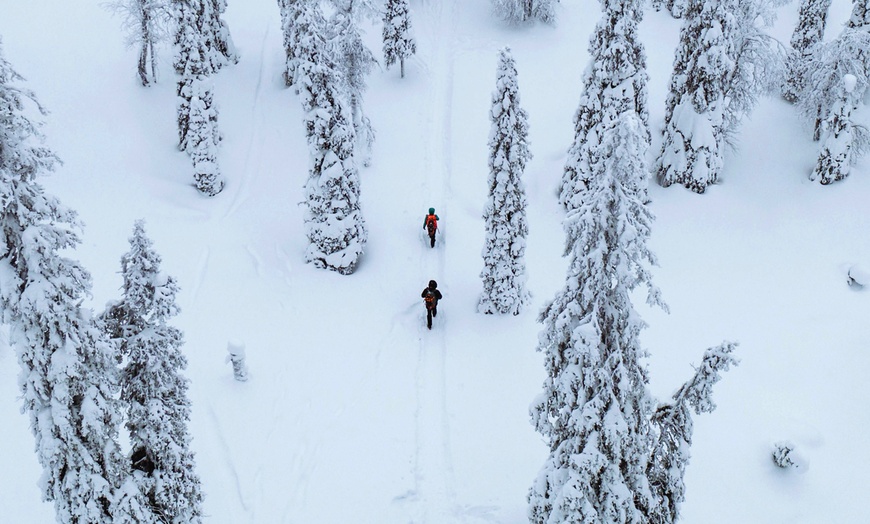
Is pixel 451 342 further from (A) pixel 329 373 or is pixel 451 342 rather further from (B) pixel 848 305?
(B) pixel 848 305

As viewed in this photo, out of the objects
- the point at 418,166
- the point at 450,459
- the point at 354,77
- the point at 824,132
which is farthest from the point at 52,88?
the point at 824,132

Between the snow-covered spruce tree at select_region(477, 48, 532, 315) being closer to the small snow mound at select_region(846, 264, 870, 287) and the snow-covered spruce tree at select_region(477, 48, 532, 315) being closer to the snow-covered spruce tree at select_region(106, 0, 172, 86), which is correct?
the small snow mound at select_region(846, 264, 870, 287)

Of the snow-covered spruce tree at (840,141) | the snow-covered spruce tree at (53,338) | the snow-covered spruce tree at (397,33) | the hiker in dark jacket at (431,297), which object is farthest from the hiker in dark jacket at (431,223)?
the snow-covered spruce tree at (840,141)

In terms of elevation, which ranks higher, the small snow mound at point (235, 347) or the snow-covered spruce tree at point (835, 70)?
the snow-covered spruce tree at point (835, 70)

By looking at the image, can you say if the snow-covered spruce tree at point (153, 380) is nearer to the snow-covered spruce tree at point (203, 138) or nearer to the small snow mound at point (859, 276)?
the snow-covered spruce tree at point (203, 138)

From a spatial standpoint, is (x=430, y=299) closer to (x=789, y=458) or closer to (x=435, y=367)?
(x=435, y=367)

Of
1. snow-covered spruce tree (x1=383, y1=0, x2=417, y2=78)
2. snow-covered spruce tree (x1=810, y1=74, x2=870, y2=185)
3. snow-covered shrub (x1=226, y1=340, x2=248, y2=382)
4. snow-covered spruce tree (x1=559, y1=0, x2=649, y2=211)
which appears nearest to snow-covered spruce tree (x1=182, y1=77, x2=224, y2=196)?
snow-covered shrub (x1=226, y1=340, x2=248, y2=382)
